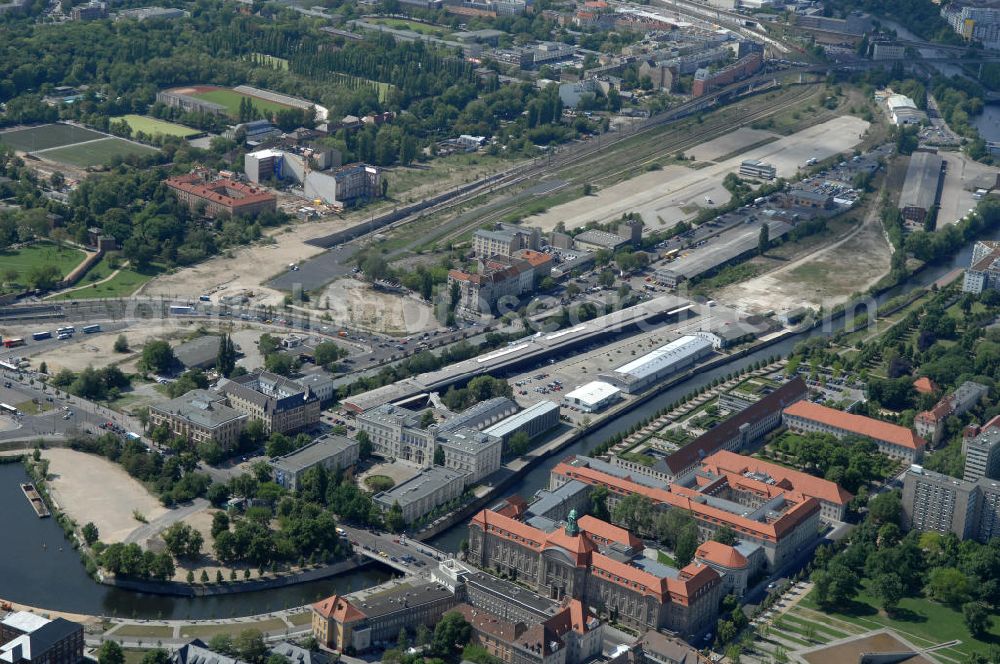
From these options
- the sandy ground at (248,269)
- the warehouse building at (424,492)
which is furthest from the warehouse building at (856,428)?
the sandy ground at (248,269)

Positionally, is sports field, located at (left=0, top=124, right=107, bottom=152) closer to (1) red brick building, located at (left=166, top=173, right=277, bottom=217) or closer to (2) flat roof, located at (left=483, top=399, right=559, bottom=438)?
(1) red brick building, located at (left=166, top=173, right=277, bottom=217)

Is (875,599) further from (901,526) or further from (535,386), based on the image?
(535,386)

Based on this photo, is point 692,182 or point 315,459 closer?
point 315,459

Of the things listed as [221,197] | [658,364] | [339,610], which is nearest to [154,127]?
[221,197]

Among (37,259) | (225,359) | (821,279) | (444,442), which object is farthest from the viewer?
(821,279)

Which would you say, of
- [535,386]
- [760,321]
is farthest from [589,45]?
[535,386]

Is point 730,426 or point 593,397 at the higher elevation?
point 730,426

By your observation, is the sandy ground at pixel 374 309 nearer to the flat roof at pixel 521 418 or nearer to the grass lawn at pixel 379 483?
the flat roof at pixel 521 418

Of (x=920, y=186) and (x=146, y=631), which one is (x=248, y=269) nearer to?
(x=146, y=631)
